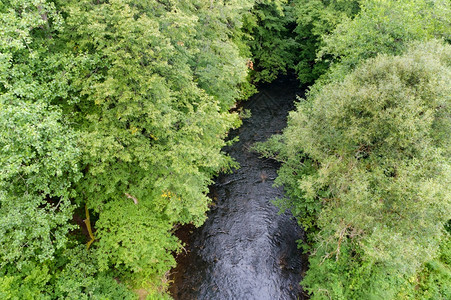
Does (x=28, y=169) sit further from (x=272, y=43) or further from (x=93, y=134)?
(x=272, y=43)

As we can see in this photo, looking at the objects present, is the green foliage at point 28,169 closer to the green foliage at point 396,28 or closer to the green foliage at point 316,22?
the green foliage at point 396,28

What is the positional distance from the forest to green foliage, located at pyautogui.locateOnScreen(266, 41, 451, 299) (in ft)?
0.15

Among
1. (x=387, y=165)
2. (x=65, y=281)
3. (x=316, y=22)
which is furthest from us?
(x=316, y=22)

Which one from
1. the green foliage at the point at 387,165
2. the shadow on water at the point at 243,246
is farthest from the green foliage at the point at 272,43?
the green foliage at the point at 387,165

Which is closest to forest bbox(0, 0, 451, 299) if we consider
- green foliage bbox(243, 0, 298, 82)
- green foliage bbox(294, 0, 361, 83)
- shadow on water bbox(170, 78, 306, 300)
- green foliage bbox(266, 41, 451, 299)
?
green foliage bbox(266, 41, 451, 299)

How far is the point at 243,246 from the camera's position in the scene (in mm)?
13562

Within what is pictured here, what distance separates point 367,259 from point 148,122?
9.61m

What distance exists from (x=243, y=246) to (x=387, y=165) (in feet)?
26.0

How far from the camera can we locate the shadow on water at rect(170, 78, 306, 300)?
11984 mm

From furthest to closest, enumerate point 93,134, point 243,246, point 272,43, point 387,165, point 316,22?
point 272,43 < point 316,22 < point 243,246 < point 387,165 < point 93,134

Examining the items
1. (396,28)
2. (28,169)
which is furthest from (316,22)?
(28,169)

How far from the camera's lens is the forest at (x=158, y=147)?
25.0 feet

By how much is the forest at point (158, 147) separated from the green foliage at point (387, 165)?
1.8 inches

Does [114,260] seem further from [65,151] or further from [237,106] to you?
[237,106]
